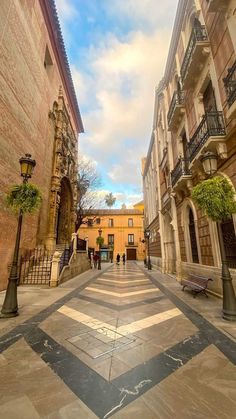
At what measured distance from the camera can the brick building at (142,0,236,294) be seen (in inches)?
237

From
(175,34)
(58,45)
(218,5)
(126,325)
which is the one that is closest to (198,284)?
(126,325)

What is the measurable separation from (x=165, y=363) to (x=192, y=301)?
3943 millimetres

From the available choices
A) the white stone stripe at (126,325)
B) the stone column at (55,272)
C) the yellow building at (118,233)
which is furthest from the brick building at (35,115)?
the yellow building at (118,233)

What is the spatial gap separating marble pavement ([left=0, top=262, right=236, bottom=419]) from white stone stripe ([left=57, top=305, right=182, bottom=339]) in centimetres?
2

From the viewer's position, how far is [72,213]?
2062cm

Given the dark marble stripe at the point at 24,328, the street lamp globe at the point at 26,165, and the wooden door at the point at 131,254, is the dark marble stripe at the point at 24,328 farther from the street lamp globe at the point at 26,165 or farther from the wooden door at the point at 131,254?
the wooden door at the point at 131,254

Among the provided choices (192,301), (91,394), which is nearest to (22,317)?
(91,394)

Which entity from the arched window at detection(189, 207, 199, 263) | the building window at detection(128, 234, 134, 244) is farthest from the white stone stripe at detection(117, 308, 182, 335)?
the building window at detection(128, 234, 134, 244)

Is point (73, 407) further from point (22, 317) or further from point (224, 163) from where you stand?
point (224, 163)

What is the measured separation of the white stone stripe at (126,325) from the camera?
4.00m

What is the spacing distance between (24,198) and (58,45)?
16636 millimetres

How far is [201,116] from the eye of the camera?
8.16 meters

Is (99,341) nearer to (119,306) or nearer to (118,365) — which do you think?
(118,365)

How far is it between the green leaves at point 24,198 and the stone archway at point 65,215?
13.7 meters
